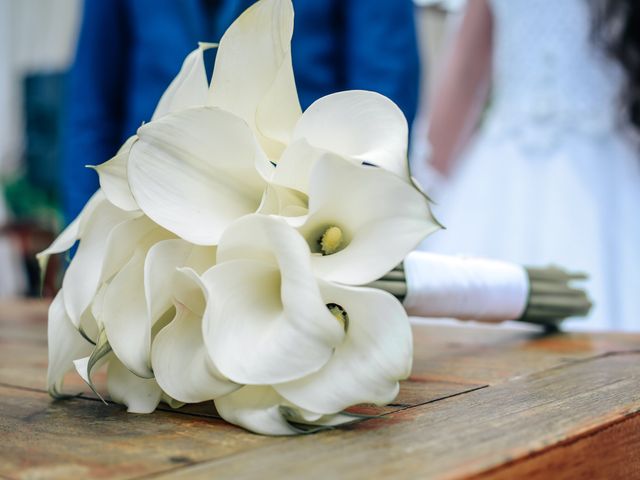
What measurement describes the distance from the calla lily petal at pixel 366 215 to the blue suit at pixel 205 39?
678 millimetres

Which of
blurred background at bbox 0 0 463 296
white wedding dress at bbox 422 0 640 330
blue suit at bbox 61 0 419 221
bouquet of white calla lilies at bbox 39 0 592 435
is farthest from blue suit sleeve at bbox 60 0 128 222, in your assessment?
blurred background at bbox 0 0 463 296

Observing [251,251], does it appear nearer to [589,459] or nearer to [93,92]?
[589,459]

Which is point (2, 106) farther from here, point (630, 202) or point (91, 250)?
point (91, 250)

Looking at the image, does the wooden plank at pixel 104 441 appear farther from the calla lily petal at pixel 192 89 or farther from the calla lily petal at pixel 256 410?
the calla lily petal at pixel 192 89

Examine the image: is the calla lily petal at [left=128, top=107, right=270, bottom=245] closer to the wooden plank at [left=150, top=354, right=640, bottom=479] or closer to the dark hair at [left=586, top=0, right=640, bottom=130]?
the wooden plank at [left=150, top=354, right=640, bottom=479]

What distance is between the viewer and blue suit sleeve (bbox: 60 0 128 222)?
114 centimetres

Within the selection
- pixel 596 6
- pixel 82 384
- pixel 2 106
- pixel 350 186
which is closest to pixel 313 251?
pixel 350 186

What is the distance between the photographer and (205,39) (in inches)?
41.4

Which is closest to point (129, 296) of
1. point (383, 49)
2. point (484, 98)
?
point (383, 49)

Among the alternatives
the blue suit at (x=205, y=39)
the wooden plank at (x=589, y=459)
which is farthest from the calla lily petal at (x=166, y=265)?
the blue suit at (x=205, y=39)

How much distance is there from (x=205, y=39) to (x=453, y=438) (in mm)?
829

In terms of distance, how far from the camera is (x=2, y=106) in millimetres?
4520

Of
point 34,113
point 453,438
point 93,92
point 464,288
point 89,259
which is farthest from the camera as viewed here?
point 34,113

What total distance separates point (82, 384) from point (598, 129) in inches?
43.3
